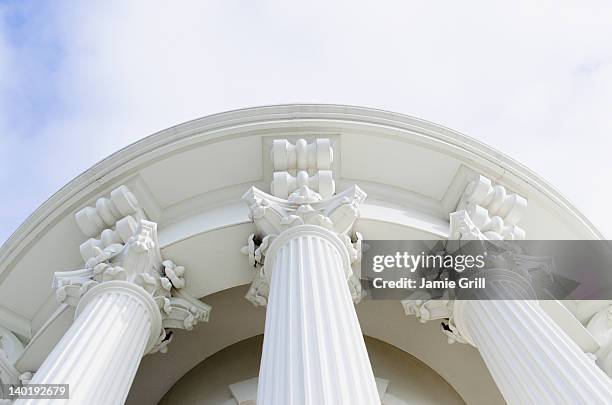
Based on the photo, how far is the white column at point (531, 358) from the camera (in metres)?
8.29

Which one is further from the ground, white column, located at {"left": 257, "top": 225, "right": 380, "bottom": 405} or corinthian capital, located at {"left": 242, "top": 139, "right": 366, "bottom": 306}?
corinthian capital, located at {"left": 242, "top": 139, "right": 366, "bottom": 306}

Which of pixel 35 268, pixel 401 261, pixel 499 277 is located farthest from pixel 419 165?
pixel 35 268

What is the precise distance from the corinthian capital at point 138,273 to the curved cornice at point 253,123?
1.57 m

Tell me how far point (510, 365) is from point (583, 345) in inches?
197

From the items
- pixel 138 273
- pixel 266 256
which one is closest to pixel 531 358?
pixel 266 256

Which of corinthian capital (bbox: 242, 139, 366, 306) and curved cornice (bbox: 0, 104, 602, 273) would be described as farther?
curved cornice (bbox: 0, 104, 602, 273)

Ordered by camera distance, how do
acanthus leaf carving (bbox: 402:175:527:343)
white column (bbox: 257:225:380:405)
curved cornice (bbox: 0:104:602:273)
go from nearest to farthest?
1. white column (bbox: 257:225:380:405)
2. acanthus leaf carving (bbox: 402:175:527:343)
3. curved cornice (bbox: 0:104:602:273)

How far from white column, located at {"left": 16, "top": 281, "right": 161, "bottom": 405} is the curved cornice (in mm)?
4014

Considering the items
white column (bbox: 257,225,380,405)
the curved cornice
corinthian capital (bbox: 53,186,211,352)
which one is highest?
the curved cornice

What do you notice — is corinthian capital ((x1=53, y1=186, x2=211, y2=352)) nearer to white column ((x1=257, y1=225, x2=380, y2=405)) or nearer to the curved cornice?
the curved cornice

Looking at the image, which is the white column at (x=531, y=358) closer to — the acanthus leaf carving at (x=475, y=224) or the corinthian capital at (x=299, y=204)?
the acanthus leaf carving at (x=475, y=224)

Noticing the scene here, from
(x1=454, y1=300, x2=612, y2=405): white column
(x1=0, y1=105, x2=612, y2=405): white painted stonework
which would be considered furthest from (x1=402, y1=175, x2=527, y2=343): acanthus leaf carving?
(x1=454, y1=300, x2=612, y2=405): white column

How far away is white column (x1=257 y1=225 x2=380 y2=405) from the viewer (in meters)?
6.75

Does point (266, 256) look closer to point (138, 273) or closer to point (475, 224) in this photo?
point (138, 273)
